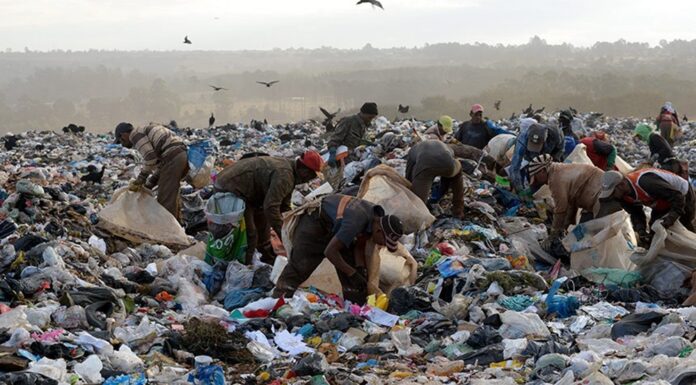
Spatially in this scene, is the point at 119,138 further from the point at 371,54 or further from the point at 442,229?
the point at 371,54

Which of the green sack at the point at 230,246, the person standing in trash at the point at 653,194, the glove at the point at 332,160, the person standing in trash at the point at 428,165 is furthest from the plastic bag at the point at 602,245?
the glove at the point at 332,160

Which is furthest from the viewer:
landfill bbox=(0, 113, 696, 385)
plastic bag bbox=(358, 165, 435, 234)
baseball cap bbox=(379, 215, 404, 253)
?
plastic bag bbox=(358, 165, 435, 234)

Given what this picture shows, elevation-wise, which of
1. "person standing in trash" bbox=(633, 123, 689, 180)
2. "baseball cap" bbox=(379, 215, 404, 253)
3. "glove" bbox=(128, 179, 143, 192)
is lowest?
"glove" bbox=(128, 179, 143, 192)

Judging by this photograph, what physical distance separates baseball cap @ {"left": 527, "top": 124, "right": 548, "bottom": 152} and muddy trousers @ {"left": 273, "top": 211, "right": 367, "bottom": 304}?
121 inches

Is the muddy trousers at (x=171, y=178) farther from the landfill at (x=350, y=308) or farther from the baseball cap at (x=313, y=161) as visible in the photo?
the baseball cap at (x=313, y=161)

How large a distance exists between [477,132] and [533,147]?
154 centimetres

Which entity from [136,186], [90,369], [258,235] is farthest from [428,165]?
[90,369]

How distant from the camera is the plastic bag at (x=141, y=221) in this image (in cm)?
784

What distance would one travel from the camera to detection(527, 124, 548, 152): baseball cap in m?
8.31

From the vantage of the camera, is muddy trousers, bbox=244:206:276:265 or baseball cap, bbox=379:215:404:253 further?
muddy trousers, bbox=244:206:276:265

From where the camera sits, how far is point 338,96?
5538cm

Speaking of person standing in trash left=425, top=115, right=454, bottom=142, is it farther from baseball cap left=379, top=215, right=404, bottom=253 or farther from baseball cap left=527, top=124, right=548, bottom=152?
baseball cap left=379, top=215, right=404, bottom=253

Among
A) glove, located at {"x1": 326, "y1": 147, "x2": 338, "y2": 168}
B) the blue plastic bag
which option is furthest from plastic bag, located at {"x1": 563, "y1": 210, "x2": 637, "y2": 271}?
the blue plastic bag

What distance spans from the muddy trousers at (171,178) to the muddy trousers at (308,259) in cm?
235
